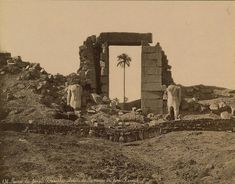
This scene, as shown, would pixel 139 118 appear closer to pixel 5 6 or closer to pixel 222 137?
pixel 222 137

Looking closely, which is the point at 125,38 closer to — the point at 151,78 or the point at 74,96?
the point at 151,78

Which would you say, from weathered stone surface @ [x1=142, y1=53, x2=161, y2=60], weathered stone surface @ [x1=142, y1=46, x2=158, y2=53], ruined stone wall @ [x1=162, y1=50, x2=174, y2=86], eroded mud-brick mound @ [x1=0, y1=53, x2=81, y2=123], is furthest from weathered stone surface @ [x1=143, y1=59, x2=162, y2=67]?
eroded mud-brick mound @ [x1=0, y1=53, x2=81, y2=123]

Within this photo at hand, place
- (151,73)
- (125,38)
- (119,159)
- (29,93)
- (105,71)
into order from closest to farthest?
1. (119,159)
2. (29,93)
3. (151,73)
4. (125,38)
5. (105,71)

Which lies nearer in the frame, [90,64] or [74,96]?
[74,96]

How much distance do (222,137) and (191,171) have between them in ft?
11.4

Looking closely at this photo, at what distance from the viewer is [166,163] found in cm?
1872

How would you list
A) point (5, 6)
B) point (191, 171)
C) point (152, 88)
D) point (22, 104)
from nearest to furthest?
1. point (191, 171)
2. point (5, 6)
3. point (22, 104)
4. point (152, 88)

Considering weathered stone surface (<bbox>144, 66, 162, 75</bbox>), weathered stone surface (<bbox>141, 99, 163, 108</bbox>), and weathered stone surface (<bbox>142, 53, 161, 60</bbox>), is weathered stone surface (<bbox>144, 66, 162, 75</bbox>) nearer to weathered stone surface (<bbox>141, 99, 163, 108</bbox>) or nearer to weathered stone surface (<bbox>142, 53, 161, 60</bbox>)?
weathered stone surface (<bbox>142, 53, 161, 60</bbox>)

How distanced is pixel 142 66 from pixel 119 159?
1247 centimetres

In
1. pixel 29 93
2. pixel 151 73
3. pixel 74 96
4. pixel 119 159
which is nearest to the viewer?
pixel 119 159

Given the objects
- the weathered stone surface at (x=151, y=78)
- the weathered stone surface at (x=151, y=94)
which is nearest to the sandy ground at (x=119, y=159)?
the weathered stone surface at (x=151, y=94)

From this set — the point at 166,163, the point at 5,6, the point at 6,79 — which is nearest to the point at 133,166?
the point at 166,163

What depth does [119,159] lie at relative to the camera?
1869 cm

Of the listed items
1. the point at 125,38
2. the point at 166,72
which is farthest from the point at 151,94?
the point at 125,38
